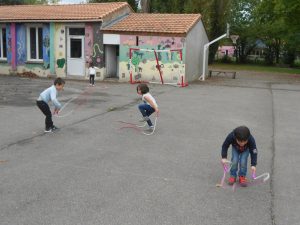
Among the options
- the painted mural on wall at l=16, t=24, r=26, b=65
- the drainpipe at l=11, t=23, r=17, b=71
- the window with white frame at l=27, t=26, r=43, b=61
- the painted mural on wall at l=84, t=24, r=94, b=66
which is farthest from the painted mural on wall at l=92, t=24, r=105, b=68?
the drainpipe at l=11, t=23, r=17, b=71

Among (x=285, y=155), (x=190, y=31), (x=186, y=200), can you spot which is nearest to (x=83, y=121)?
(x=285, y=155)

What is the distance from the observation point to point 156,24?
79.8 ft

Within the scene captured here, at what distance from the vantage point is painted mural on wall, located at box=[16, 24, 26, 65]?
26469 mm

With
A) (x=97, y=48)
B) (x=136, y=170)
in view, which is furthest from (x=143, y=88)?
(x=97, y=48)

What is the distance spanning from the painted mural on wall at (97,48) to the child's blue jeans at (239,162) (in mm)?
19249

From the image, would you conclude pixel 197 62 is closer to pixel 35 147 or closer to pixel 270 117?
pixel 270 117

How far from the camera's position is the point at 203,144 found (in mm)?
9172

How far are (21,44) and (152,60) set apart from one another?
8.65 meters

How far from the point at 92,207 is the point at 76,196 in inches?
18.5

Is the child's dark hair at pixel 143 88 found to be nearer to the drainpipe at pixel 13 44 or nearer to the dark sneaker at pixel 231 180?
the dark sneaker at pixel 231 180

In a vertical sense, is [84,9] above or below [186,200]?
above

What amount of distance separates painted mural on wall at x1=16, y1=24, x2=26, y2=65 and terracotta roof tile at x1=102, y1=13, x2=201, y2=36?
18.3 feet

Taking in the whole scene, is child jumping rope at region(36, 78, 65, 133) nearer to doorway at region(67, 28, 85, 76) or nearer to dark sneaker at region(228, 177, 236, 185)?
dark sneaker at region(228, 177, 236, 185)

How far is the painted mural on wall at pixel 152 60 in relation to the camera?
76.7 ft
